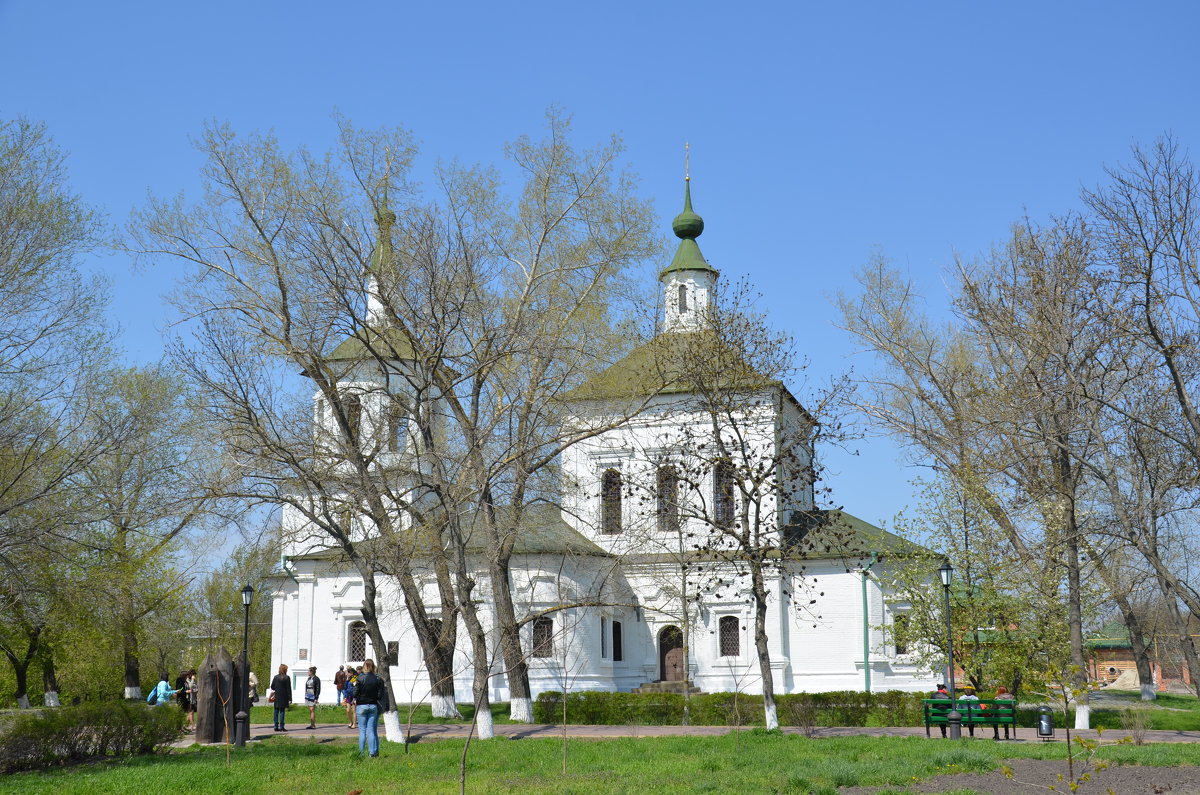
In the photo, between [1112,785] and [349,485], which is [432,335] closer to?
[349,485]

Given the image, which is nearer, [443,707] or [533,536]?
[443,707]

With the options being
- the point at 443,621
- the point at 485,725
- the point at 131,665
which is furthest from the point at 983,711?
the point at 131,665

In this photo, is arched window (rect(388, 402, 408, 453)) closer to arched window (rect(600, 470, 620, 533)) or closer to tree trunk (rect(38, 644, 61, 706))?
arched window (rect(600, 470, 620, 533))

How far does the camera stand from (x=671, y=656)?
33.5 m

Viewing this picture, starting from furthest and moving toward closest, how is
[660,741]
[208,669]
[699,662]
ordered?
[699,662]
[208,669]
[660,741]

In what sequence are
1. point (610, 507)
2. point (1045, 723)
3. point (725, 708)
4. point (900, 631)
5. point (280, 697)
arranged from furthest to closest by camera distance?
point (610, 507) < point (900, 631) < point (725, 708) < point (280, 697) < point (1045, 723)

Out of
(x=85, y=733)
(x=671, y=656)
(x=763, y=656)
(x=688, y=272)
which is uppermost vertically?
(x=688, y=272)

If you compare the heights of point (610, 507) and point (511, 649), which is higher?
point (610, 507)

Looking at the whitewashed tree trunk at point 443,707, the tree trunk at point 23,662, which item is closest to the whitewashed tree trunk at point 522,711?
the whitewashed tree trunk at point 443,707

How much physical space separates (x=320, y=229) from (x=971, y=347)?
19.9 metres

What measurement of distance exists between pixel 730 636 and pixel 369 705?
17.7 meters

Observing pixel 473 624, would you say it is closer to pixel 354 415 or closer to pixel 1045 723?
pixel 354 415

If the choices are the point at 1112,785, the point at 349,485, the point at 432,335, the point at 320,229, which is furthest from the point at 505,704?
the point at 1112,785

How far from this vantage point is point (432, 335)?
23.1m
